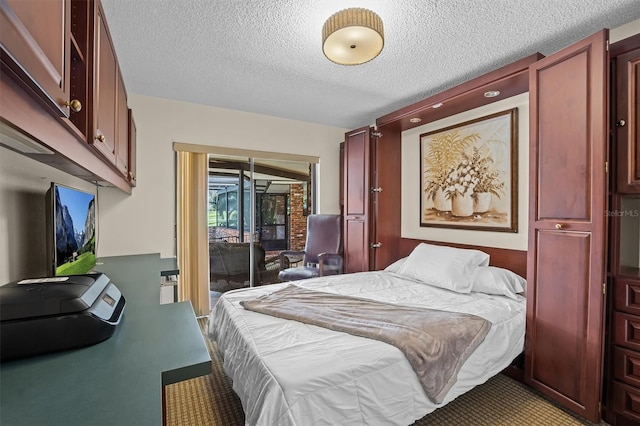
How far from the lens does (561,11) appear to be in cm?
189

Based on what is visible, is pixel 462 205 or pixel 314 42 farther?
pixel 462 205

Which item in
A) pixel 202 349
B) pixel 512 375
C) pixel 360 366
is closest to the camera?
pixel 202 349

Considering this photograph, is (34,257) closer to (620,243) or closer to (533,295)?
(533,295)

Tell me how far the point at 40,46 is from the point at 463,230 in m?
3.50

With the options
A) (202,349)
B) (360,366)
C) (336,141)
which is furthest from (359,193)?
(202,349)

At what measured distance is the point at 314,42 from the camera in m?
2.24

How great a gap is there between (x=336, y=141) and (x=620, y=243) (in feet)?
11.5

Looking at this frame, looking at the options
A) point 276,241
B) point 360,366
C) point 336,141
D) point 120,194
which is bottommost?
point 360,366

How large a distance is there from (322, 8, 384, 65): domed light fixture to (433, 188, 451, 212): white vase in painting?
204 cm

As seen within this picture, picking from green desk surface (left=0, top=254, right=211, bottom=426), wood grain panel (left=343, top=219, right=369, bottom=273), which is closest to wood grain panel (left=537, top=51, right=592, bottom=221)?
wood grain panel (left=343, top=219, right=369, bottom=273)

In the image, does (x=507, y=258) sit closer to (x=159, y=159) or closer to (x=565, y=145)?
(x=565, y=145)

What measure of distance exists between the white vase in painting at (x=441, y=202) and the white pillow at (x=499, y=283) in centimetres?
95

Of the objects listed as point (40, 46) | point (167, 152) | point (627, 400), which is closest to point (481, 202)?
point (627, 400)

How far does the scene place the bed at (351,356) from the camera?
1308 mm
